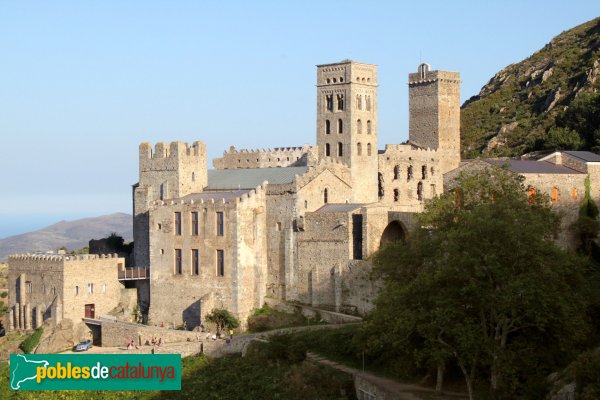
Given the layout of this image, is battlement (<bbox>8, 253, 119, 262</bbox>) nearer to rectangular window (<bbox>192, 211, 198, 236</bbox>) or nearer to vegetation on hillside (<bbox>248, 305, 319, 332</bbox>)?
rectangular window (<bbox>192, 211, 198, 236</bbox>)

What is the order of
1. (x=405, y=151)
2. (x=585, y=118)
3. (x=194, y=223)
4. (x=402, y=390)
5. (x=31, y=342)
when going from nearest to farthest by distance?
1. (x=402, y=390)
2. (x=31, y=342)
3. (x=194, y=223)
4. (x=405, y=151)
5. (x=585, y=118)

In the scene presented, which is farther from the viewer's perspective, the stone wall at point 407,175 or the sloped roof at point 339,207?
the stone wall at point 407,175

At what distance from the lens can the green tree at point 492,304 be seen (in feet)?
115

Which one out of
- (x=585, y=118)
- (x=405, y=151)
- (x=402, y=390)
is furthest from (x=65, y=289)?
(x=585, y=118)

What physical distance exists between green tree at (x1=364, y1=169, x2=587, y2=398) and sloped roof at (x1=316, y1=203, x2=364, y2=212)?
1793cm

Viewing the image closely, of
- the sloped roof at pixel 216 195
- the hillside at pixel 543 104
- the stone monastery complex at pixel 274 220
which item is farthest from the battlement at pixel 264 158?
the hillside at pixel 543 104

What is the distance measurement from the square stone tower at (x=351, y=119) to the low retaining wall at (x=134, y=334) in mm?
15447

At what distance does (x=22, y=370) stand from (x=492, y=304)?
87.1 feet

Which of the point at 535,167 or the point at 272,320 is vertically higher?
the point at 535,167

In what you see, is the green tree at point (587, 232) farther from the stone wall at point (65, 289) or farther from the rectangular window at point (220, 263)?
the stone wall at point (65, 289)

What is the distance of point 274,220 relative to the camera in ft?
195

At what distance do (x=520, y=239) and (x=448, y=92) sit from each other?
41819 millimetres

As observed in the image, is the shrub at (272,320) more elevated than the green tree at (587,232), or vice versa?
the green tree at (587,232)

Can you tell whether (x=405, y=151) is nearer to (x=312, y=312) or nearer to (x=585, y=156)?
(x=585, y=156)
